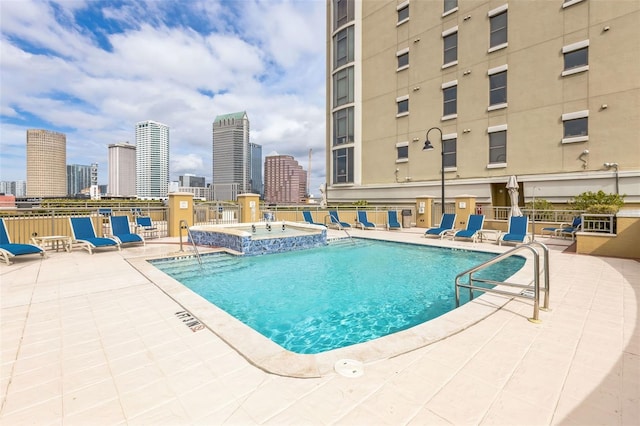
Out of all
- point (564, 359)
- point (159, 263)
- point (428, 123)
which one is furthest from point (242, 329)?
point (428, 123)

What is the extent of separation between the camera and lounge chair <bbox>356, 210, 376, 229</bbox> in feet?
53.8

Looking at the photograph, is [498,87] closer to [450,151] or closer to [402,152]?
[450,151]

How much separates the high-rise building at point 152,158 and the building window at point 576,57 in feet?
300

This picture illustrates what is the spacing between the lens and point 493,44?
17.7 m

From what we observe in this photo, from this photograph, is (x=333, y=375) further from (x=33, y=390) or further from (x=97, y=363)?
(x=33, y=390)

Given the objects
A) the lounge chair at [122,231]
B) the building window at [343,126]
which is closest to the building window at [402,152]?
the building window at [343,126]

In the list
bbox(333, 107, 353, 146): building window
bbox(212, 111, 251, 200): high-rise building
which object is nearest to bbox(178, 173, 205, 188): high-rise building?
bbox(212, 111, 251, 200): high-rise building

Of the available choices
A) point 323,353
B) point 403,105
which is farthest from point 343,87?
point 323,353

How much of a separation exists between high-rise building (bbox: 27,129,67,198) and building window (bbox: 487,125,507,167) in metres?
122

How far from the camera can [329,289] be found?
19.6ft

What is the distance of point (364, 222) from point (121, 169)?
101 m

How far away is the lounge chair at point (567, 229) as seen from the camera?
1146 cm

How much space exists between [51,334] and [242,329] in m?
2.16

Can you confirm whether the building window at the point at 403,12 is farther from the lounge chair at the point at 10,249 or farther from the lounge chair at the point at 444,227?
the lounge chair at the point at 10,249
